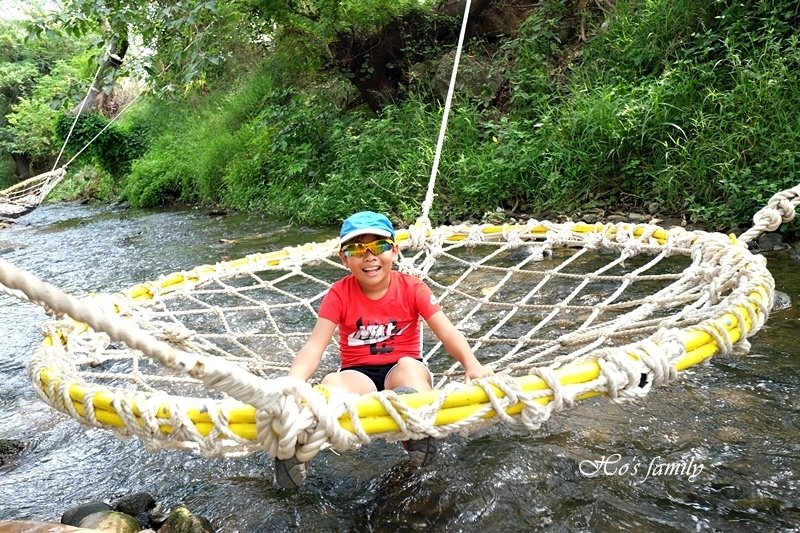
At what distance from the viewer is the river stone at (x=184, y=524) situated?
142 cm

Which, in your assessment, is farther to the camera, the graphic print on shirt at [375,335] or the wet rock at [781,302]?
the wet rock at [781,302]

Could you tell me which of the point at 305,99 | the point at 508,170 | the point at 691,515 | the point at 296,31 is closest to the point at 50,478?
the point at 691,515

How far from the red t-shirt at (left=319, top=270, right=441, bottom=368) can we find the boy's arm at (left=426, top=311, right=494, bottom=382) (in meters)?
0.03

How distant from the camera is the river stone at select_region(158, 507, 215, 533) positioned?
1420 millimetres

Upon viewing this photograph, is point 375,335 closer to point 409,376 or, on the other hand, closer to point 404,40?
point 409,376

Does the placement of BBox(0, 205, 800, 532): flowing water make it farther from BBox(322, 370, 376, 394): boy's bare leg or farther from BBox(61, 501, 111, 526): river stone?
BBox(322, 370, 376, 394): boy's bare leg

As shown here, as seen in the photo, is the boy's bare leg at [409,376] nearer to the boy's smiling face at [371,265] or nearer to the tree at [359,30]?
the boy's smiling face at [371,265]

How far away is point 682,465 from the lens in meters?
1.59

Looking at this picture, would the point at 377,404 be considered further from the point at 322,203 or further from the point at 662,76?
the point at 322,203

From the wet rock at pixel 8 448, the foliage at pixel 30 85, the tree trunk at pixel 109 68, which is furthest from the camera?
the foliage at pixel 30 85

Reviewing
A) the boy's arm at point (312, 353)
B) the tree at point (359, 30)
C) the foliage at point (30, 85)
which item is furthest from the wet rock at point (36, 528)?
the foliage at point (30, 85)

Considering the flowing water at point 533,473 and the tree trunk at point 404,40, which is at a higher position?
the tree trunk at point 404,40

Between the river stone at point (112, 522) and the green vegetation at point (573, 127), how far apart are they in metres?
3.33

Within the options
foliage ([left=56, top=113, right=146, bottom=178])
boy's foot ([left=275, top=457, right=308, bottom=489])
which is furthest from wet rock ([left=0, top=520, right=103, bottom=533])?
foliage ([left=56, top=113, right=146, bottom=178])
